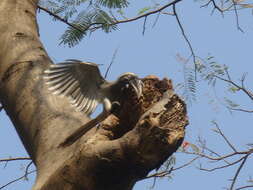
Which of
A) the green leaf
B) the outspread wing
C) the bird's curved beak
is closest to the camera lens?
the bird's curved beak

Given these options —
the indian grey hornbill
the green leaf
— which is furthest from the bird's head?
the green leaf

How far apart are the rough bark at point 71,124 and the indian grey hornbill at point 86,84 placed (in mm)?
33

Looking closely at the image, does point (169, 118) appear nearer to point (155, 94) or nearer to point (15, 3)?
point (155, 94)

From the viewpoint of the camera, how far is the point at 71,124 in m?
1.49

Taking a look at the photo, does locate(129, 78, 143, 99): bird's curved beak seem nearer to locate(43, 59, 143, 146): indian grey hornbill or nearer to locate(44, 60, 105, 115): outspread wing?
locate(43, 59, 143, 146): indian grey hornbill

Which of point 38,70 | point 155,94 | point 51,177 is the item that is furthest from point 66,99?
point 51,177

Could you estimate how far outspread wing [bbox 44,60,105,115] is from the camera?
5.40ft

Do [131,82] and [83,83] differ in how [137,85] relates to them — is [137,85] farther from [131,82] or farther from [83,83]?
[83,83]

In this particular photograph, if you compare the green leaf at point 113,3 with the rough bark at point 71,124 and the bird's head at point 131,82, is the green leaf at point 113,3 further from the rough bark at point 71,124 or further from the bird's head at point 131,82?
the bird's head at point 131,82

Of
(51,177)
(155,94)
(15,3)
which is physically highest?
(15,3)

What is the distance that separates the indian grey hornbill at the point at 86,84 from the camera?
1617 millimetres

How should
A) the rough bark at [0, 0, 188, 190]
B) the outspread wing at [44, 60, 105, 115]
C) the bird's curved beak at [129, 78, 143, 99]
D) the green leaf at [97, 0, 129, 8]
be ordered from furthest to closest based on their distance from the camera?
the green leaf at [97, 0, 129, 8] < the outspread wing at [44, 60, 105, 115] < the bird's curved beak at [129, 78, 143, 99] < the rough bark at [0, 0, 188, 190]

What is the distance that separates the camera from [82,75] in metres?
1.74

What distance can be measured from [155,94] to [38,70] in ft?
1.25
